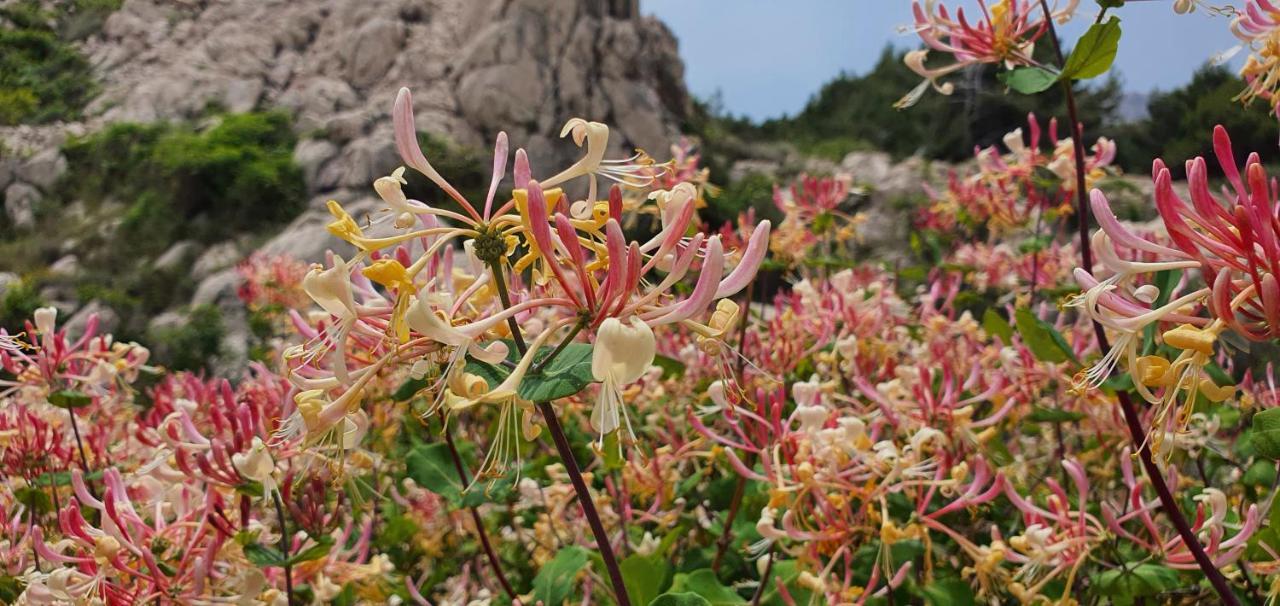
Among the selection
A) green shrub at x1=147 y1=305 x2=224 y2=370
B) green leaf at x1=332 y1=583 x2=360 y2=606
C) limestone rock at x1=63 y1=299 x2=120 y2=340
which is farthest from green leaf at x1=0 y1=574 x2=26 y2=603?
limestone rock at x1=63 y1=299 x2=120 y2=340

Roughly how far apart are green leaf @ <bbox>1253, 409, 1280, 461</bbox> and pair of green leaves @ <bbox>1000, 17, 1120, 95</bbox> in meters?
0.48

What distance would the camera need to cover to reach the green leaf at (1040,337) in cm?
95

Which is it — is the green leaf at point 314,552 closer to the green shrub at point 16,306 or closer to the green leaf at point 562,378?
the green leaf at point 562,378

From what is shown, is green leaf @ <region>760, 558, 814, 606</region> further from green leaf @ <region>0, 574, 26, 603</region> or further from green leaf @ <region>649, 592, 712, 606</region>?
green leaf @ <region>0, 574, 26, 603</region>

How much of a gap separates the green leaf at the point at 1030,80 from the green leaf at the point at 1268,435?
53cm

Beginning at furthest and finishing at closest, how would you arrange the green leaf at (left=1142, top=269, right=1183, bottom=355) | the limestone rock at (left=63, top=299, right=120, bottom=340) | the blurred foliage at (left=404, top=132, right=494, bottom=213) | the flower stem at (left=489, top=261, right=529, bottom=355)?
the blurred foliage at (left=404, top=132, right=494, bottom=213)
the limestone rock at (left=63, top=299, right=120, bottom=340)
the green leaf at (left=1142, top=269, right=1183, bottom=355)
the flower stem at (left=489, top=261, right=529, bottom=355)

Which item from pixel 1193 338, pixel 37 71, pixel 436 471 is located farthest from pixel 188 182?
pixel 1193 338

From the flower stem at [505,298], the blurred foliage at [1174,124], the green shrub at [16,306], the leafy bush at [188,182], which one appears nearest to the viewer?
the flower stem at [505,298]

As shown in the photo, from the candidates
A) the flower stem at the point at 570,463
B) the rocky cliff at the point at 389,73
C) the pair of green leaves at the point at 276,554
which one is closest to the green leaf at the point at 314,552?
the pair of green leaves at the point at 276,554

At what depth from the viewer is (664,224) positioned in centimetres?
58

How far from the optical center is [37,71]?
194 inches

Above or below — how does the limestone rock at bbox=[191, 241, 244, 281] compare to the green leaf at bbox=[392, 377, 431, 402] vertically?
below

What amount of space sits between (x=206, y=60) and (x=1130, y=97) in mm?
18353

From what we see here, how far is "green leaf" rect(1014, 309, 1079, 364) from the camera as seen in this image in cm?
95
